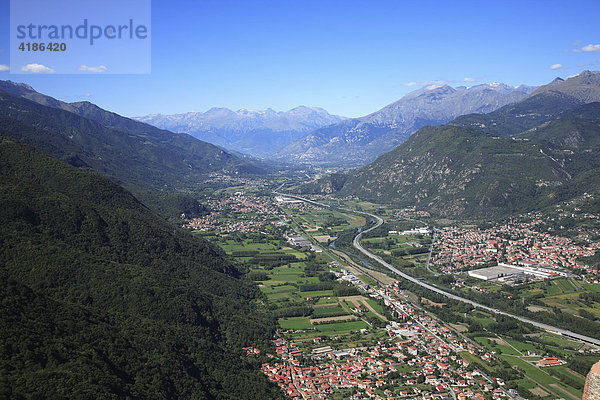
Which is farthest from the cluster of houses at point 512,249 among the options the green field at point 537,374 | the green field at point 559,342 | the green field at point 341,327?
the green field at point 537,374

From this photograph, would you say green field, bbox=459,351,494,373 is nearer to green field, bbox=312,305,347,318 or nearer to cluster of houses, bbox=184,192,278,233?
green field, bbox=312,305,347,318

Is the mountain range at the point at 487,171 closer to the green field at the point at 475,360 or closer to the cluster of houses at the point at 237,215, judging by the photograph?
the cluster of houses at the point at 237,215

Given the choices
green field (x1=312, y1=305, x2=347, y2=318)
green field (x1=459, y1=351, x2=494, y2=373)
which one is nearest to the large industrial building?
green field (x1=312, y1=305, x2=347, y2=318)

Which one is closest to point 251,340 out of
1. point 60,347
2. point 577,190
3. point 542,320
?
point 60,347

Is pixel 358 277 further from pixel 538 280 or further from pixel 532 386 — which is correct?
pixel 532 386

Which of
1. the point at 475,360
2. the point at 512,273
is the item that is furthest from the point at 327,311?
the point at 512,273
